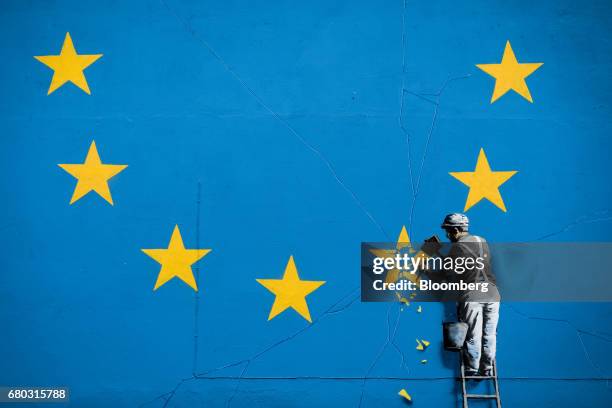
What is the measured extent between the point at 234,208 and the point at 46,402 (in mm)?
1873

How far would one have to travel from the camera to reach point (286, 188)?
3.99 meters

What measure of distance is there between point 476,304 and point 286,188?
60.3 inches

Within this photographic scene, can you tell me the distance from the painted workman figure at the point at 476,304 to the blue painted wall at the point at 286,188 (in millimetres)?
98

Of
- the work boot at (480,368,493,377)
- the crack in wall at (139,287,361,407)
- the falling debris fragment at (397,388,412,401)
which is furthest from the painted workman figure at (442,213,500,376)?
the crack in wall at (139,287,361,407)

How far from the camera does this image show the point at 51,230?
13.2ft

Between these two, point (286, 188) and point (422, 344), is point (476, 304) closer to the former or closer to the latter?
point (422, 344)

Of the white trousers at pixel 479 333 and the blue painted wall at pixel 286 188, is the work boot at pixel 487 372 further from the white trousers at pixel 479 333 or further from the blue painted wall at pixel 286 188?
the blue painted wall at pixel 286 188

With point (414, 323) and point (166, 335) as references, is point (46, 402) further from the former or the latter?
point (414, 323)

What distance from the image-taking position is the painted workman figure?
384cm

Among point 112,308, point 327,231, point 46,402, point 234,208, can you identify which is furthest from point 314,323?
point 46,402

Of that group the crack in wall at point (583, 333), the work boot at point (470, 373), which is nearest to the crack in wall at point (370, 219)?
the crack in wall at point (583, 333)

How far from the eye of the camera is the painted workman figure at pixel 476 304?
3.84m

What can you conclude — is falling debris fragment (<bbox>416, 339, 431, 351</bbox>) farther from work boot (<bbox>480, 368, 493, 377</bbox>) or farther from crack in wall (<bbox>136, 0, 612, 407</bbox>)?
work boot (<bbox>480, 368, 493, 377</bbox>)

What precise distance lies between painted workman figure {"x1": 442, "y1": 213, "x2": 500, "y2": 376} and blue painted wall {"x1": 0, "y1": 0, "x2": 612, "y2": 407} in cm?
10
